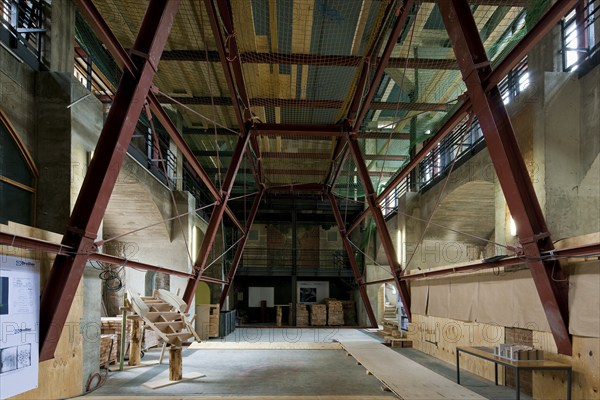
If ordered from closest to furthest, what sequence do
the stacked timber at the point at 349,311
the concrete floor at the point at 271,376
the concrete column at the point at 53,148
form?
the concrete column at the point at 53,148 < the concrete floor at the point at 271,376 < the stacked timber at the point at 349,311

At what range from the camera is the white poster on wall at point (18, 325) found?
14.0 feet

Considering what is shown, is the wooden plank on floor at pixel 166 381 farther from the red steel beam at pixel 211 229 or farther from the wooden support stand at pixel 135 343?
the red steel beam at pixel 211 229

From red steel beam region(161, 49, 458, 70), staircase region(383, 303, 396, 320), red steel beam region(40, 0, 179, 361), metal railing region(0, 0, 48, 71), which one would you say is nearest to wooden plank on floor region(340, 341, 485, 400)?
red steel beam region(40, 0, 179, 361)

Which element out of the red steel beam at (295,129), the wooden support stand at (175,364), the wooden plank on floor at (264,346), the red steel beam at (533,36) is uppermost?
the red steel beam at (295,129)

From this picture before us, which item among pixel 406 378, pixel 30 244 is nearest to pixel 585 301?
pixel 406 378

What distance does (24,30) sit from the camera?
21.2 feet

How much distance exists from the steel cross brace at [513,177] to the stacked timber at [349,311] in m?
19.3

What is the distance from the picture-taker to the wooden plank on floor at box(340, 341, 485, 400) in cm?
677

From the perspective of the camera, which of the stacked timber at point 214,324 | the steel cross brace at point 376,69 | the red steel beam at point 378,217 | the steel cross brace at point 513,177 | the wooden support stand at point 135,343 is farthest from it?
the stacked timber at point 214,324

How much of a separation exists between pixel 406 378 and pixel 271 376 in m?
2.59

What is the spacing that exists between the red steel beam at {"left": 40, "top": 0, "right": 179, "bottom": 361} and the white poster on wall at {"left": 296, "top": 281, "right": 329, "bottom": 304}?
21.2m

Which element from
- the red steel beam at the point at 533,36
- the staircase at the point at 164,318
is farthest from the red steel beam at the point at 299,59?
the staircase at the point at 164,318

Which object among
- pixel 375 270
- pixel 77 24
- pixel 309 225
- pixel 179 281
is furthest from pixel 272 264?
pixel 77 24

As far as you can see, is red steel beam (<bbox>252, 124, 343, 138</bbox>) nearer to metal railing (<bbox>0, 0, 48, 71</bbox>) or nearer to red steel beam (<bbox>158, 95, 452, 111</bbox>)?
red steel beam (<bbox>158, 95, 452, 111</bbox>)
